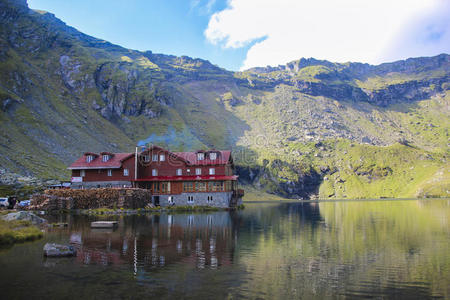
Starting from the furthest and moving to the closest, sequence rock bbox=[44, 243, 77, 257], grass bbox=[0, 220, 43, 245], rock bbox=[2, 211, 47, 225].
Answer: rock bbox=[2, 211, 47, 225], grass bbox=[0, 220, 43, 245], rock bbox=[44, 243, 77, 257]

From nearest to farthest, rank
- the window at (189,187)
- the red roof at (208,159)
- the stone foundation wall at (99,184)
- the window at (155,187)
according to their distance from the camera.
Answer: the stone foundation wall at (99,184) < the window at (189,187) < the window at (155,187) < the red roof at (208,159)

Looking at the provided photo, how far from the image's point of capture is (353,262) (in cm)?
2341

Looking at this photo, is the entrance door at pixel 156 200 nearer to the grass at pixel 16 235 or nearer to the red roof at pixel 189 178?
the red roof at pixel 189 178

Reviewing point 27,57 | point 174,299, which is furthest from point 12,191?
point 27,57

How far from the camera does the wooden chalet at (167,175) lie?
7962cm

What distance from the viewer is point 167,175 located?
84.1m

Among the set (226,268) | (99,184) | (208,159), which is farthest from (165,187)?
(226,268)

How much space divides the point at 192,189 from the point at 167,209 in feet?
29.9

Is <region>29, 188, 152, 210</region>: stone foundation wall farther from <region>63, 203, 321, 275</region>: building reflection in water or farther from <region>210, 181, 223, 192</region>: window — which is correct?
<region>63, 203, 321, 275</region>: building reflection in water

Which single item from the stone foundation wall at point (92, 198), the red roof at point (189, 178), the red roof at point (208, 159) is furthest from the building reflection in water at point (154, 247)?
the red roof at point (208, 159)

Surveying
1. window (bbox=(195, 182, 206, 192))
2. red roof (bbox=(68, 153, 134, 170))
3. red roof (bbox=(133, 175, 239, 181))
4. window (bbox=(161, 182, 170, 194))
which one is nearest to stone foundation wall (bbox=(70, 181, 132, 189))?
red roof (bbox=(68, 153, 134, 170))

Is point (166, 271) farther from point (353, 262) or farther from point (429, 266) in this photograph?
point (429, 266)

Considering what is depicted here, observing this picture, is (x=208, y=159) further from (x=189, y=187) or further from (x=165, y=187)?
(x=165, y=187)

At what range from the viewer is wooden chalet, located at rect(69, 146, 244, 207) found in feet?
261
